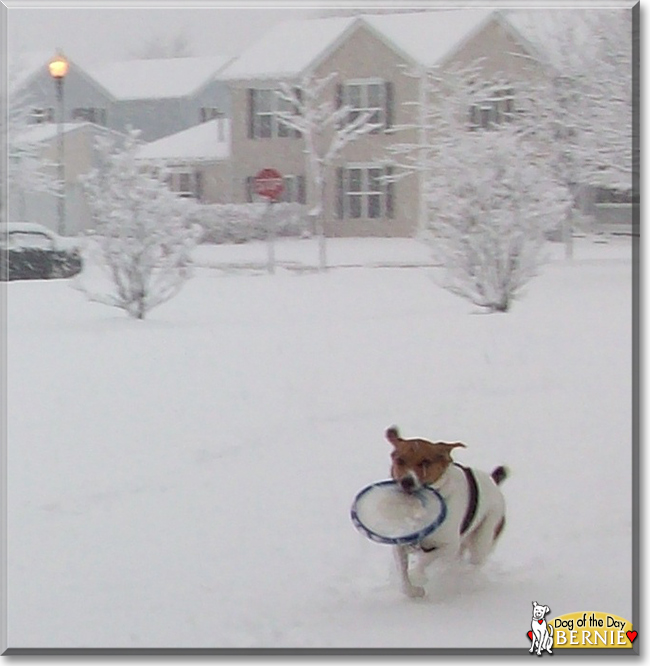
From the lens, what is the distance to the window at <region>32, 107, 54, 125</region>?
7.09 meters

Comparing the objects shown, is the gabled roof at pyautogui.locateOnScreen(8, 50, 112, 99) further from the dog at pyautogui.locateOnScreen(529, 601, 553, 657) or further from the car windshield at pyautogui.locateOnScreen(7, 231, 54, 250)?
the dog at pyautogui.locateOnScreen(529, 601, 553, 657)

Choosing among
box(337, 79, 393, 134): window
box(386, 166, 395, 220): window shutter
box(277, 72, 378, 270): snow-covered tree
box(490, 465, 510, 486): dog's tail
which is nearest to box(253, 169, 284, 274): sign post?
box(277, 72, 378, 270): snow-covered tree

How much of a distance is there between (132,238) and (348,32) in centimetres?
184

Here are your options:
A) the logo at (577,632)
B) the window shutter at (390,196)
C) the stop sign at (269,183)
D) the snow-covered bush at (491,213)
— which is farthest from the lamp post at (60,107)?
the logo at (577,632)

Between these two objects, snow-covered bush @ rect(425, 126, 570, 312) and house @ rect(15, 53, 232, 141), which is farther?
snow-covered bush @ rect(425, 126, 570, 312)

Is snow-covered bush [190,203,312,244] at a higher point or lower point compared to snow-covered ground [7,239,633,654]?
higher

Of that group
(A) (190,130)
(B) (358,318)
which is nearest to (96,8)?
(A) (190,130)

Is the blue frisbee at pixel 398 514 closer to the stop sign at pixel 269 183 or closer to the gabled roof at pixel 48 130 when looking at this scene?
the gabled roof at pixel 48 130

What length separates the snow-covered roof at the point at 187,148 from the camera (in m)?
7.25

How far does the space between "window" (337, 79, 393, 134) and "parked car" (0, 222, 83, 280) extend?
2.01m

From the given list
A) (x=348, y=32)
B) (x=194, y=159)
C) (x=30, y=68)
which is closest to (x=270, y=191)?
(x=194, y=159)

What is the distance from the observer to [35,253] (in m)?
6.93

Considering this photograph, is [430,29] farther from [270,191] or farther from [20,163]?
[20,163]

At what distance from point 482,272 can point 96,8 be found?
271 cm
